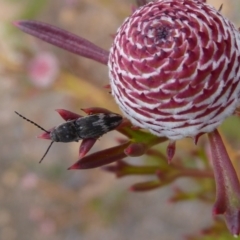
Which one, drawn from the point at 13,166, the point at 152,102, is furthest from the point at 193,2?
the point at 13,166

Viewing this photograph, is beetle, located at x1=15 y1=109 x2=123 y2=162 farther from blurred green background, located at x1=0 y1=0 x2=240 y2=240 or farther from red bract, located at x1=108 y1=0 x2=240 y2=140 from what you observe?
blurred green background, located at x1=0 y1=0 x2=240 y2=240

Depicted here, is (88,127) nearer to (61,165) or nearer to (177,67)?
(177,67)

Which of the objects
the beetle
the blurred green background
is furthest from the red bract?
the blurred green background

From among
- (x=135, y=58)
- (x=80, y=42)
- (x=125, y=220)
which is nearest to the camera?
(x=135, y=58)

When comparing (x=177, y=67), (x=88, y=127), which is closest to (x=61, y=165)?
(x=88, y=127)

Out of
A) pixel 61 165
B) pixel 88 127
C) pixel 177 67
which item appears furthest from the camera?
pixel 61 165

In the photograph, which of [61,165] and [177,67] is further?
[61,165]

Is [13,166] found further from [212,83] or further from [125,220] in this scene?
[212,83]
